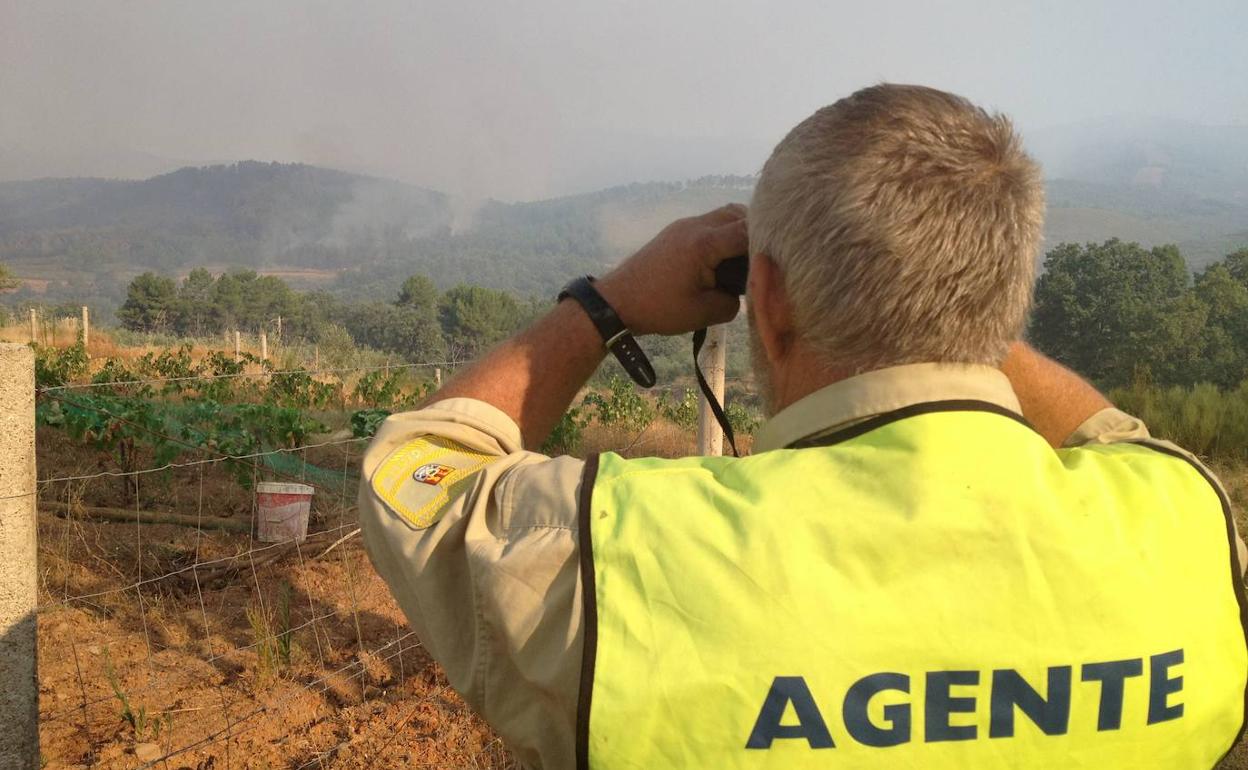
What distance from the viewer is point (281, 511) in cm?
599

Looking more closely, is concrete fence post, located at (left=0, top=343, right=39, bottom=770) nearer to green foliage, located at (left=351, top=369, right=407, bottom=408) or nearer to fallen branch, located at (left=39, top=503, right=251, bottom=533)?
fallen branch, located at (left=39, top=503, right=251, bottom=533)

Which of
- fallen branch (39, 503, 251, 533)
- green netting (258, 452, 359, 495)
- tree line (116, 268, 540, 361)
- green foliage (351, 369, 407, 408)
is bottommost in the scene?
tree line (116, 268, 540, 361)

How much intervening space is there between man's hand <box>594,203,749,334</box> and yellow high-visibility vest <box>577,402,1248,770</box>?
43 centimetres

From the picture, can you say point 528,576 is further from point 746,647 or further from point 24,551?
point 24,551

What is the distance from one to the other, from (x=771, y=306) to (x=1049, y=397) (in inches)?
22.2

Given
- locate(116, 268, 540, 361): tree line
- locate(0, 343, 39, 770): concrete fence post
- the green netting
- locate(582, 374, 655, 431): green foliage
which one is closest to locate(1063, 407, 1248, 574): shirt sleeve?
locate(0, 343, 39, 770): concrete fence post

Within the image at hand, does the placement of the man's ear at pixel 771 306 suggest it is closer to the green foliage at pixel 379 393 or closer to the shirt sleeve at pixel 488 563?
the shirt sleeve at pixel 488 563

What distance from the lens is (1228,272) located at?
19484mm

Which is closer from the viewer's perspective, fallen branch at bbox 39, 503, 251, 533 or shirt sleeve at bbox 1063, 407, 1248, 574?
shirt sleeve at bbox 1063, 407, 1248, 574

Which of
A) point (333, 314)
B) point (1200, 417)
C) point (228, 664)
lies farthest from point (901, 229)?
point (333, 314)

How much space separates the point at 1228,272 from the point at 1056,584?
22.6 m

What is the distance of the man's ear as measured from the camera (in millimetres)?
1122

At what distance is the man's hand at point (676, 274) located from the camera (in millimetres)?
1332

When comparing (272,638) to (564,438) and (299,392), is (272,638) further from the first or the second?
(299,392)
